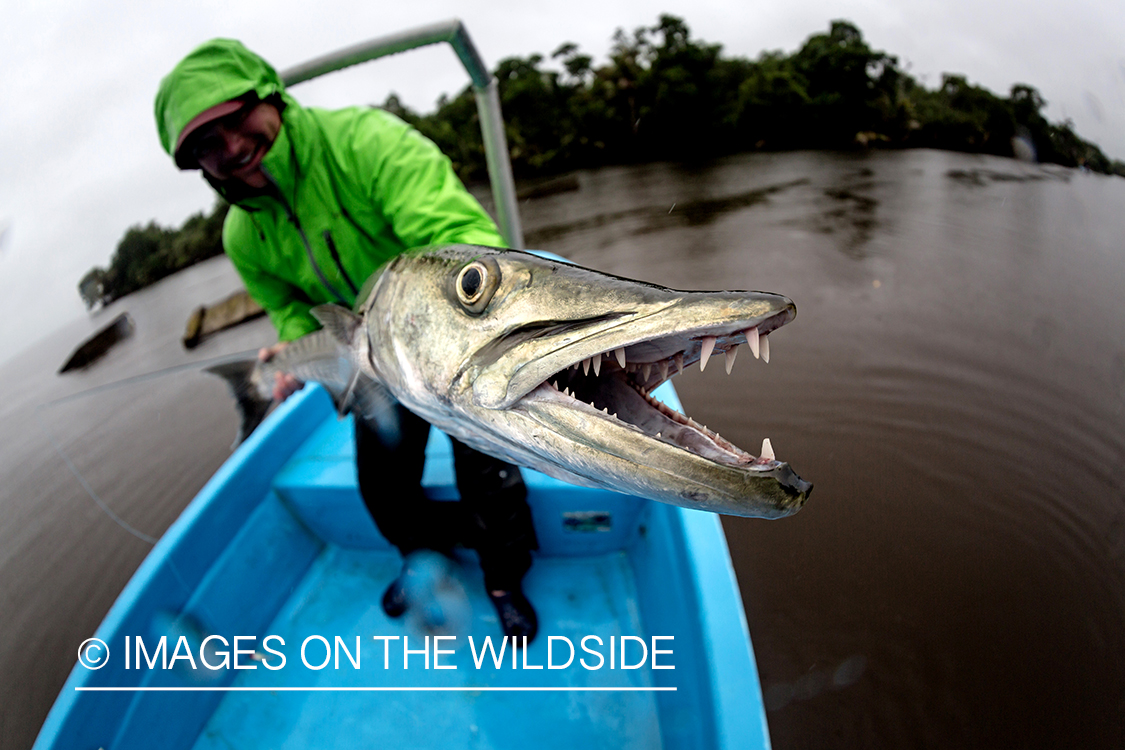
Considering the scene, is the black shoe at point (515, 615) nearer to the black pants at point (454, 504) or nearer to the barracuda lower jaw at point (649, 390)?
the black pants at point (454, 504)

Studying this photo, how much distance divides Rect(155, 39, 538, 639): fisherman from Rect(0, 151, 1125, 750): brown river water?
861 millimetres

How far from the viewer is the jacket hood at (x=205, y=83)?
168cm

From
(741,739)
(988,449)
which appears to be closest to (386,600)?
(741,739)

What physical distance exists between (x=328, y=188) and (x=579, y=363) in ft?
4.84

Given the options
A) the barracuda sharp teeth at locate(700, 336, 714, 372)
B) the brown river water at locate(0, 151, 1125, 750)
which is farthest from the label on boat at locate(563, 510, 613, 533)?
the barracuda sharp teeth at locate(700, 336, 714, 372)

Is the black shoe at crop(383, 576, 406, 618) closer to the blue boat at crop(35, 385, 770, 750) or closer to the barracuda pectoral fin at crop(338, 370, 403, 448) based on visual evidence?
the blue boat at crop(35, 385, 770, 750)

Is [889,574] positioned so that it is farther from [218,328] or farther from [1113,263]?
[218,328]

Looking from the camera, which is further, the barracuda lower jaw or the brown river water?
the brown river water

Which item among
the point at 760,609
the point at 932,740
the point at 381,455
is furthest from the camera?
the point at 760,609

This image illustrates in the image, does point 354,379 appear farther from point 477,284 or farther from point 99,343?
point 99,343

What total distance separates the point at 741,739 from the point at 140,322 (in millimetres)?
21741

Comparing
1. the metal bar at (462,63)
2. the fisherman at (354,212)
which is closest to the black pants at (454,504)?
the fisherman at (354,212)

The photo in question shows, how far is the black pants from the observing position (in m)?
1.89

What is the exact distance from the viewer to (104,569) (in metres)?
4.54
